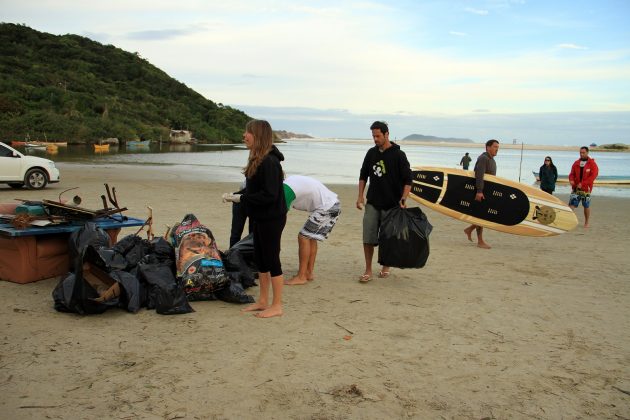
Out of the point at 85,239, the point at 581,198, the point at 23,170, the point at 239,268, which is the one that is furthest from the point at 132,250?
the point at 23,170

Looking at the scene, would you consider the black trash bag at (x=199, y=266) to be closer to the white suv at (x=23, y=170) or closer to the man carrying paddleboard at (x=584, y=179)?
the man carrying paddleboard at (x=584, y=179)

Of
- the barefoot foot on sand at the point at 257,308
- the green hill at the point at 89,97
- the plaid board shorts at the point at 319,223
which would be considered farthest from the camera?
the green hill at the point at 89,97

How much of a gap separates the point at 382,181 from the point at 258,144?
77.7 inches

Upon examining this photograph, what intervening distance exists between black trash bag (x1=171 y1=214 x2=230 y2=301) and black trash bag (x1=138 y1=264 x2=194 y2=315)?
0.12 meters

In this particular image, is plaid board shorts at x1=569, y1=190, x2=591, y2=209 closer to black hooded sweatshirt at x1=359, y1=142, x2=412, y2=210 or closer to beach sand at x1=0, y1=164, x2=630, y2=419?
beach sand at x1=0, y1=164, x2=630, y2=419

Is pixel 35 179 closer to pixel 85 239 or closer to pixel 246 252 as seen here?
pixel 85 239

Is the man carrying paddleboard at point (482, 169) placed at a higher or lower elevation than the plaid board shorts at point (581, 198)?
higher

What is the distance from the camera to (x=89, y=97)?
75.8 meters

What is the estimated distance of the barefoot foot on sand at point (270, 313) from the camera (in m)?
4.61

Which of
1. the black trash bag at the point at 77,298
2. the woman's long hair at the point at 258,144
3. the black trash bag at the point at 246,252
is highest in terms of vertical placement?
the woman's long hair at the point at 258,144

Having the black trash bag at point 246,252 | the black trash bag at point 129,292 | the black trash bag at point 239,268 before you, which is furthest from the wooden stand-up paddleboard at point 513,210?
the black trash bag at point 129,292

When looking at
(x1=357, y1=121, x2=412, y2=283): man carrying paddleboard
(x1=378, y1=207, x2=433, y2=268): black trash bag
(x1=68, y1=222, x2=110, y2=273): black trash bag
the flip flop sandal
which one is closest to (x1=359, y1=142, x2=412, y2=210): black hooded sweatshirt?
(x1=357, y1=121, x2=412, y2=283): man carrying paddleboard

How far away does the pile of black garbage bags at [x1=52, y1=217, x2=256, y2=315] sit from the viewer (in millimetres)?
4473

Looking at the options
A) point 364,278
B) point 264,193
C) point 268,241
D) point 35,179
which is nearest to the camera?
point 264,193
